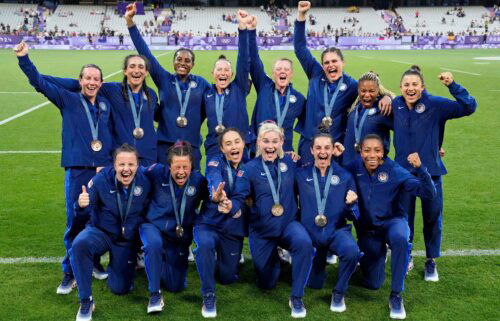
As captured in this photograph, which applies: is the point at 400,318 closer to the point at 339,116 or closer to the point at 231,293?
the point at 231,293

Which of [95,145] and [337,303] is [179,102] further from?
[337,303]

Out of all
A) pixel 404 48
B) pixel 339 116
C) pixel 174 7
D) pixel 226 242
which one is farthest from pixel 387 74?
pixel 174 7

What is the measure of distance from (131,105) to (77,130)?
0.51 metres

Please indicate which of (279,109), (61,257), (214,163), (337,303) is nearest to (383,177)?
(337,303)

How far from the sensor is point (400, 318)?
3.89 meters

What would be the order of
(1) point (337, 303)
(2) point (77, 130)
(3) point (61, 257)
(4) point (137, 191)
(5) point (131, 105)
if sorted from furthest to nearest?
(3) point (61, 257)
(5) point (131, 105)
(2) point (77, 130)
(4) point (137, 191)
(1) point (337, 303)

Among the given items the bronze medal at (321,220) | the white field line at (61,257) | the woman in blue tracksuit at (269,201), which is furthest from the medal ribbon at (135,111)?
the bronze medal at (321,220)

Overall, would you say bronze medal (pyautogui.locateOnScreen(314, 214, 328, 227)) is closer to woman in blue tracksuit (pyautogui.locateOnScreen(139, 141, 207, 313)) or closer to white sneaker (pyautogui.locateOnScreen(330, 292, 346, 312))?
white sneaker (pyautogui.locateOnScreen(330, 292, 346, 312))

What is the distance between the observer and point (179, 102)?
504cm

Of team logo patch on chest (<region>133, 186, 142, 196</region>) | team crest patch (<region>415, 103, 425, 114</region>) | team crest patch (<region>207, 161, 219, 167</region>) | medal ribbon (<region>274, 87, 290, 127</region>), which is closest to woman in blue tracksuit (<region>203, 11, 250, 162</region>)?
medal ribbon (<region>274, 87, 290, 127</region>)

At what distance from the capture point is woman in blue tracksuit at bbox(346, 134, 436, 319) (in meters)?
4.17

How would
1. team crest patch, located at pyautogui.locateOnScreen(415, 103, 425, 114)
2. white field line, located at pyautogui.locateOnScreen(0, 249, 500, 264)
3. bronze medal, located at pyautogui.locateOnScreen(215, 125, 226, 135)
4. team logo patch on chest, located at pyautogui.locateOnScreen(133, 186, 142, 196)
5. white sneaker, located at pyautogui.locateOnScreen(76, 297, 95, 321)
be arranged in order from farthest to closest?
bronze medal, located at pyautogui.locateOnScreen(215, 125, 226, 135) < white field line, located at pyautogui.locateOnScreen(0, 249, 500, 264) < team crest patch, located at pyautogui.locateOnScreen(415, 103, 425, 114) < team logo patch on chest, located at pyautogui.locateOnScreen(133, 186, 142, 196) < white sneaker, located at pyautogui.locateOnScreen(76, 297, 95, 321)

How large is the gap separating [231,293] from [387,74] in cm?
1679

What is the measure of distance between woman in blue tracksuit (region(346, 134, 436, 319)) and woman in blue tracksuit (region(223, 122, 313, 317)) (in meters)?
0.55
